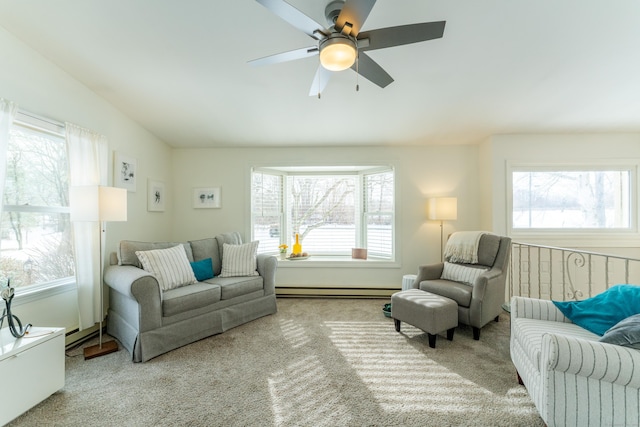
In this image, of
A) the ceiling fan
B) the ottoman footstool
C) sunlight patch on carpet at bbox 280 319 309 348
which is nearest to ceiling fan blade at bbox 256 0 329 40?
the ceiling fan

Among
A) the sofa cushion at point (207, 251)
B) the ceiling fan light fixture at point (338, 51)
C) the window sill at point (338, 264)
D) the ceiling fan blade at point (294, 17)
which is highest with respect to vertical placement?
the ceiling fan blade at point (294, 17)

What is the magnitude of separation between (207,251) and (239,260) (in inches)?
17.7

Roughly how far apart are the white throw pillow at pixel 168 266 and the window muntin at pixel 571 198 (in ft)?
13.7

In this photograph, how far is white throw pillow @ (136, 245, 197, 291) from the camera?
2625mm

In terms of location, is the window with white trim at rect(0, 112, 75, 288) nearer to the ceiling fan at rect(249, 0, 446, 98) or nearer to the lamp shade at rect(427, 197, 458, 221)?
the ceiling fan at rect(249, 0, 446, 98)

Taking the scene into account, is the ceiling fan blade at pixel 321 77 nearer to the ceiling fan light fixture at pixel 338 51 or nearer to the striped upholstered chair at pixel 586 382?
the ceiling fan light fixture at pixel 338 51

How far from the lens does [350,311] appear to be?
3.36 metres

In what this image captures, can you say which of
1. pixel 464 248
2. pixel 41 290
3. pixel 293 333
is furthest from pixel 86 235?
pixel 464 248

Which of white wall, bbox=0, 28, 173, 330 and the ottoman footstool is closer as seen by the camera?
white wall, bbox=0, 28, 173, 330

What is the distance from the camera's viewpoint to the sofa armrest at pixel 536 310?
6.04 ft

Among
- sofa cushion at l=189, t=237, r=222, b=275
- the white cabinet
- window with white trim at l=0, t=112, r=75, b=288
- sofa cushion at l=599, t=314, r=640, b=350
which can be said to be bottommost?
the white cabinet

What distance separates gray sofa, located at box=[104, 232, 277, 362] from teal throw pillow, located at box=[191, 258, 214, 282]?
8cm

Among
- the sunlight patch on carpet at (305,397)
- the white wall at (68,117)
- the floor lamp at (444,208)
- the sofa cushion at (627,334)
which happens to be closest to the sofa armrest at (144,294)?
the white wall at (68,117)

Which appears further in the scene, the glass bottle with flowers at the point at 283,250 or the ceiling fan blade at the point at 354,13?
the glass bottle with flowers at the point at 283,250
